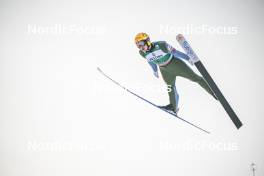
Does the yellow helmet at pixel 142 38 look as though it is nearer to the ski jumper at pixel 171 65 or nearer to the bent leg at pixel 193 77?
the ski jumper at pixel 171 65

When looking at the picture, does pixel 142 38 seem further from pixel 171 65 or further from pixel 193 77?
pixel 193 77

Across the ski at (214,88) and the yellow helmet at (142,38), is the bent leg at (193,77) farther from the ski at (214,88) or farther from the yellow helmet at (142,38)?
the yellow helmet at (142,38)

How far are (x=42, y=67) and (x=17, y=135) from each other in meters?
1.01

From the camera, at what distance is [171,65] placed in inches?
126

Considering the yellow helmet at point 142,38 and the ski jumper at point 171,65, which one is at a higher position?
the yellow helmet at point 142,38

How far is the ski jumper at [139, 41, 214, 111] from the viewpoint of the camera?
10.5 feet

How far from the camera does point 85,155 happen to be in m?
3.19

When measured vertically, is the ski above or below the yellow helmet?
below

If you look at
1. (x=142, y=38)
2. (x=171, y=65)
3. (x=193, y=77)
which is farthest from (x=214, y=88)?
(x=142, y=38)

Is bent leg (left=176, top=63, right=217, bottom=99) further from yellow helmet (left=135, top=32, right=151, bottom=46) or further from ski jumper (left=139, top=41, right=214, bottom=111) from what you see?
yellow helmet (left=135, top=32, right=151, bottom=46)

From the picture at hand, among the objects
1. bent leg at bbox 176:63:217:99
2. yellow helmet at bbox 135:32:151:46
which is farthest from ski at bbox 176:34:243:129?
yellow helmet at bbox 135:32:151:46

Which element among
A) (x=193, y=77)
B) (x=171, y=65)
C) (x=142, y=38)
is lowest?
(x=193, y=77)

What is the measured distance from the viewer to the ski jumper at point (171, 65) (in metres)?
3.19

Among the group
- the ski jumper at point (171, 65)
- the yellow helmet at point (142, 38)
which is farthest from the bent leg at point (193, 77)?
the yellow helmet at point (142, 38)
